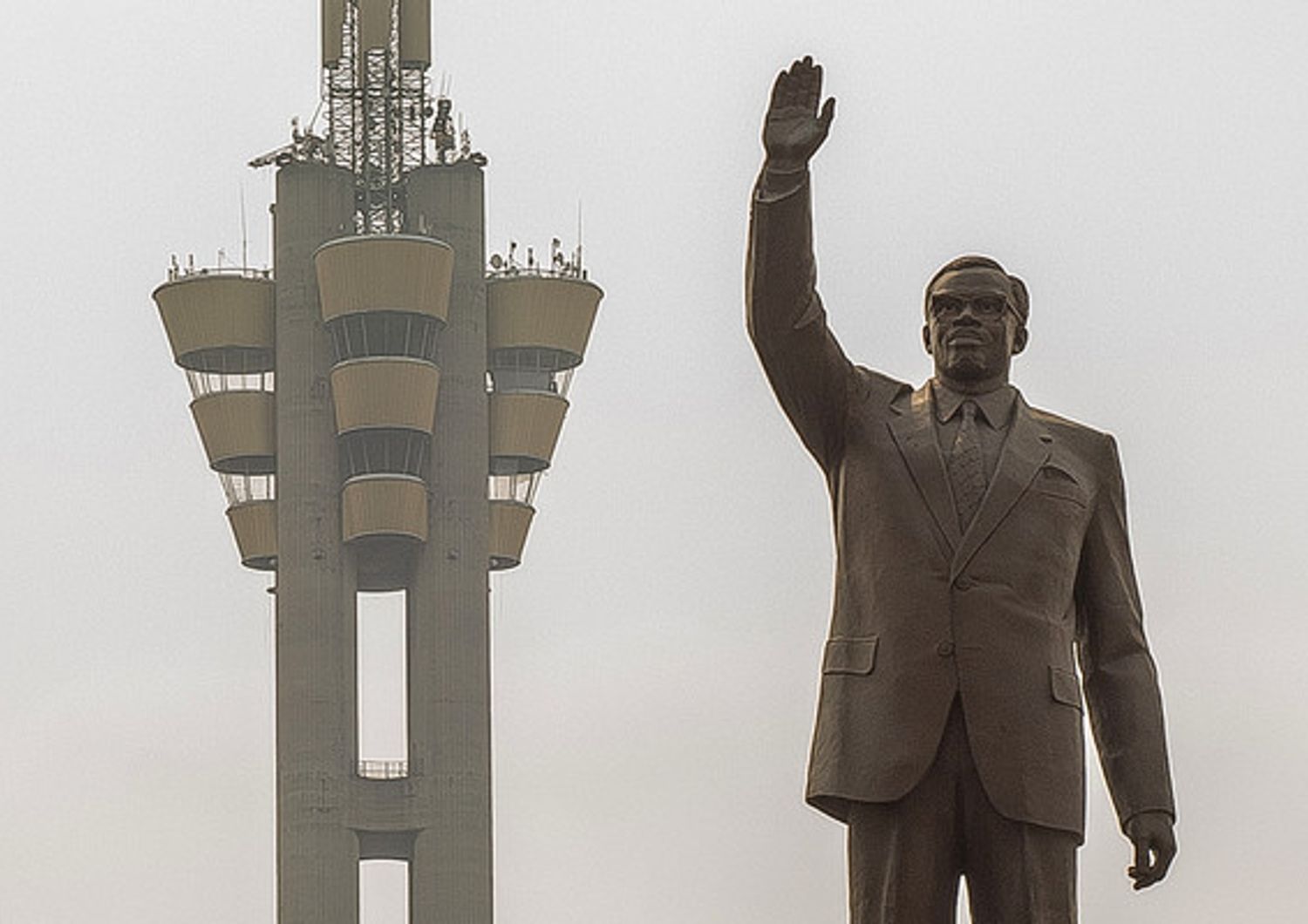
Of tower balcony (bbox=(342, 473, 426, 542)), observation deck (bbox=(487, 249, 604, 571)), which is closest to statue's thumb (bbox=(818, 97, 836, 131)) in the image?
tower balcony (bbox=(342, 473, 426, 542))

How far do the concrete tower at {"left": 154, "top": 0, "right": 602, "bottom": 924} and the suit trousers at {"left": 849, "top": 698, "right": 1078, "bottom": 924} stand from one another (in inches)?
3050

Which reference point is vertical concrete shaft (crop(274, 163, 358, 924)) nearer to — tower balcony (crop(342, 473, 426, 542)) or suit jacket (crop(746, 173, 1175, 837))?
tower balcony (crop(342, 473, 426, 542))

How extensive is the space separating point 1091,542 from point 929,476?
0.62 m

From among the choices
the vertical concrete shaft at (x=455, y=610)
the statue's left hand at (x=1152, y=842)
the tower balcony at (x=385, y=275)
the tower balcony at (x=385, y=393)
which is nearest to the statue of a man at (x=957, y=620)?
the statue's left hand at (x=1152, y=842)

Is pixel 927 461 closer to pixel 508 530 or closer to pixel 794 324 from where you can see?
pixel 794 324

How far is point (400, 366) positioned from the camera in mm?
88312

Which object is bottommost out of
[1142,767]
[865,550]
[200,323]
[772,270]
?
[1142,767]

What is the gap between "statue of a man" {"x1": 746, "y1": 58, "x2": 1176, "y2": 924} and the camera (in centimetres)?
1025

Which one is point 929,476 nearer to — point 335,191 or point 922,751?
point 922,751

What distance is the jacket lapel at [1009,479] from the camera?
34.0 ft

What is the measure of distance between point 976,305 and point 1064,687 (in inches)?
49.7

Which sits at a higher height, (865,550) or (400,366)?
(400,366)

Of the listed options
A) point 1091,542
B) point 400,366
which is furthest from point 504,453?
point 1091,542

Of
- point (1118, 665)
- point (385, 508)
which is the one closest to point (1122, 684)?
point (1118, 665)
